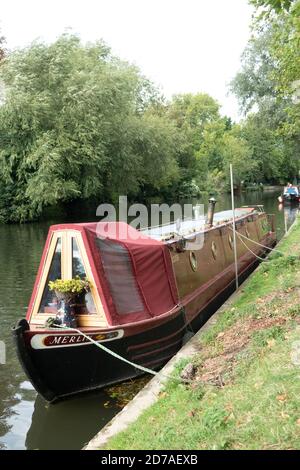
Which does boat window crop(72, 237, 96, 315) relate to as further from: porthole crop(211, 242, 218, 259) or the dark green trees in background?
the dark green trees in background

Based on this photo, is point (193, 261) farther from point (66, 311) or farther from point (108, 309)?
point (66, 311)

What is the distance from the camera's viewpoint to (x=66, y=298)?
25.5 feet

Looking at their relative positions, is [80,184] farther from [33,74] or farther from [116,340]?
[116,340]

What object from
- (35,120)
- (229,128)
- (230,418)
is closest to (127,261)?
(230,418)

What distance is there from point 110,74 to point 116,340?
28.8 metres

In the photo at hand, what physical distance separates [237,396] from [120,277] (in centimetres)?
364

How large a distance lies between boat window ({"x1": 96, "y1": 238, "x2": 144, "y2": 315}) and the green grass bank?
4.29 ft

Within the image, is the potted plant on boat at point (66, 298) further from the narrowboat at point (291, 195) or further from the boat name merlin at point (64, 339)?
the narrowboat at point (291, 195)

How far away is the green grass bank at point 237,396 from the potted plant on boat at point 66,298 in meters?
1.79

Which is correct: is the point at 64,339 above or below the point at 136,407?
above

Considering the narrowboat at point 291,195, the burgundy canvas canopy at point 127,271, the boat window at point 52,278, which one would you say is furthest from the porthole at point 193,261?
the narrowboat at point 291,195

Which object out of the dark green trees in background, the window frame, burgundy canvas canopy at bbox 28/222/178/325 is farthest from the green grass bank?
the dark green trees in background

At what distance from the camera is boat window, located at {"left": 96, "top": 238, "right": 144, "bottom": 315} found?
27.0 feet

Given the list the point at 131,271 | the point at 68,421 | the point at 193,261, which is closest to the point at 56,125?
the point at 193,261
